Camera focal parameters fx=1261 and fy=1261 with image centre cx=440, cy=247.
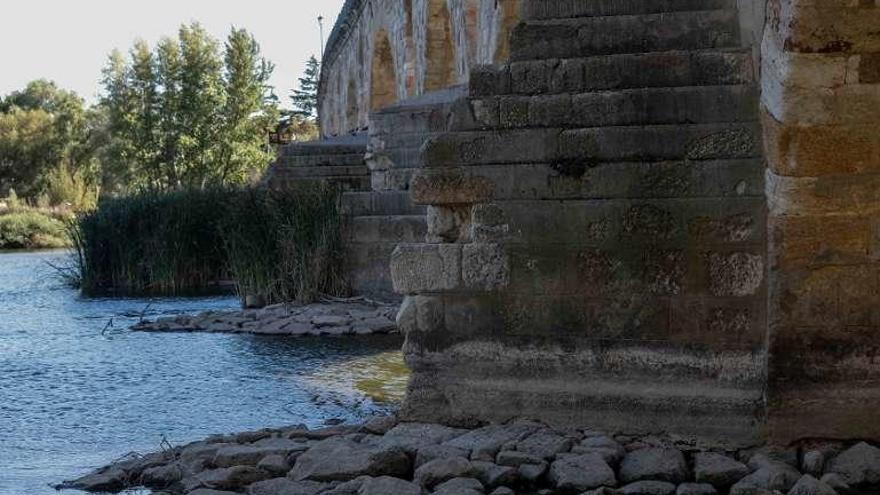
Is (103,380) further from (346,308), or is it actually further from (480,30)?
(480,30)

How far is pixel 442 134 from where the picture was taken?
5.44 m

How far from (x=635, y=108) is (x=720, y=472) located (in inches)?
61.4

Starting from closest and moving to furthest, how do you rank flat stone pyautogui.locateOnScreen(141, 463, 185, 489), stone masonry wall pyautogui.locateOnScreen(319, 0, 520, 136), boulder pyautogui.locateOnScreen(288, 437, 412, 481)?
boulder pyautogui.locateOnScreen(288, 437, 412, 481) < flat stone pyautogui.locateOnScreen(141, 463, 185, 489) < stone masonry wall pyautogui.locateOnScreen(319, 0, 520, 136)

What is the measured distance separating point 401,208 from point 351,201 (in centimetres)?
48

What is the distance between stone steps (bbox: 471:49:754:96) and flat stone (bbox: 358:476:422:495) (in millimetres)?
1812

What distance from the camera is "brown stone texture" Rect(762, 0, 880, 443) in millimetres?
4668

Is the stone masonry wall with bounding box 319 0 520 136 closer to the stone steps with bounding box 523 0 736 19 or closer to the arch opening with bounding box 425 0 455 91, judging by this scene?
the arch opening with bounding box 425 0 455 91

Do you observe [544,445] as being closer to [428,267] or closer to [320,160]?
[428,267]

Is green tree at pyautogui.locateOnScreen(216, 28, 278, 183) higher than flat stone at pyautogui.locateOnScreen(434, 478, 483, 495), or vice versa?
green tree at pyautogui.locateOnScreen(216, 28, 278, 183)

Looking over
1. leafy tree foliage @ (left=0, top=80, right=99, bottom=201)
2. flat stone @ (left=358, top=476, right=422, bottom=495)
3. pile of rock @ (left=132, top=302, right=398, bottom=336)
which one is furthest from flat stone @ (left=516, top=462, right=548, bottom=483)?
leafy tree foliage @ (left=0, top=80, right=99, bottom=201)

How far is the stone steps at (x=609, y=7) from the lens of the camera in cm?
559

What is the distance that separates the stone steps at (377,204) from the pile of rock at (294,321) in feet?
2.84

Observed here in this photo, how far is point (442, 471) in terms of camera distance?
179 inches

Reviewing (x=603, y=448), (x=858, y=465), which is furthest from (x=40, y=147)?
(x=858, y=465)
